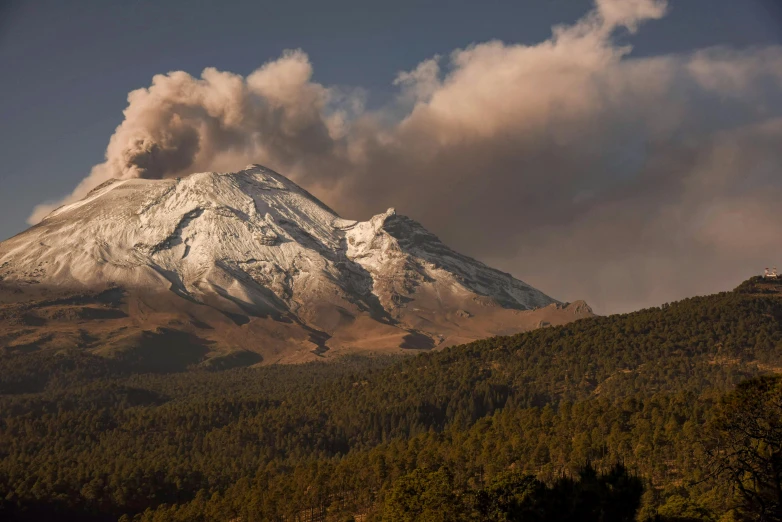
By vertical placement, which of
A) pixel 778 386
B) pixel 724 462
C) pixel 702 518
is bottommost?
pixel 702 518

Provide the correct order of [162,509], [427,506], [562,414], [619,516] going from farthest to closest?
[562,414] < [162,509] < [619,516] < [427,506]

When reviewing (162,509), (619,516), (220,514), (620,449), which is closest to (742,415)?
(619,516)

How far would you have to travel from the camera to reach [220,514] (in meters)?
169

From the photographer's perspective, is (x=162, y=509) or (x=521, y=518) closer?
(x=521, y=518)

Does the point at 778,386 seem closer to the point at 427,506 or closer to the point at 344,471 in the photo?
the point at 427,506

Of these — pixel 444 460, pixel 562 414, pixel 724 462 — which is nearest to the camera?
pixel 724 462

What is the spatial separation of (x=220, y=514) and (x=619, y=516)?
Answer: 77689 mm

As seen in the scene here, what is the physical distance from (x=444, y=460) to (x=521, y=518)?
56833 millimetres

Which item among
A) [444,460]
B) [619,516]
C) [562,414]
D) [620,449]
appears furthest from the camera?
[562,414]

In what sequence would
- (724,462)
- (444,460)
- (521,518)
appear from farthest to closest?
(444,460) → (521,518) → (724,462)

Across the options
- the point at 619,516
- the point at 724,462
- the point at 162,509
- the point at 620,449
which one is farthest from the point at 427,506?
the point at 162,509

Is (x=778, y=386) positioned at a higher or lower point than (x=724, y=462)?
higher

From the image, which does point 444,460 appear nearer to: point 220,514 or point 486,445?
point 486,445

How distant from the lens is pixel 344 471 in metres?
173
